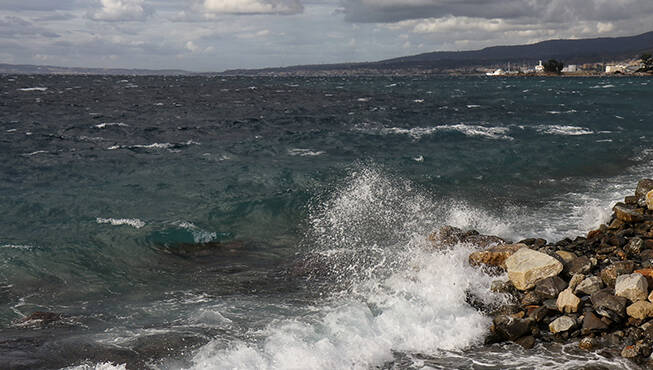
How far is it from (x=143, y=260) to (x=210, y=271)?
2169 mm

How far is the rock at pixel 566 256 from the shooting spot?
463 inches

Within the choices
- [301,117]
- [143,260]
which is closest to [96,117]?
[301,117]

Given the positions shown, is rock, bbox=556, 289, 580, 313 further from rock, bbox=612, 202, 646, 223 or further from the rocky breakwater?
rock, bbox=612, 202, 646, 223

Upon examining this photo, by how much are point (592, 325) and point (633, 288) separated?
1.13 meters

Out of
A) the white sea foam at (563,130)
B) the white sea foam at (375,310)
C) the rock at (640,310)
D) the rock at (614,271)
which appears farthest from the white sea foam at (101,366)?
the white sea foam at (563,130)

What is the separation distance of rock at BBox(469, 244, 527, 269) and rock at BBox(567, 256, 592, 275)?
1145mm

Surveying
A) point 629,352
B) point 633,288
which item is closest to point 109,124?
point 633,288

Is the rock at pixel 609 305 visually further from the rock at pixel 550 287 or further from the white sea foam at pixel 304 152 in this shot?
the white sea foam at pixel 304 152

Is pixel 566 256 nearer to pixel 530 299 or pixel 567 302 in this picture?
pixel 530 299

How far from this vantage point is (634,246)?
1261 cm

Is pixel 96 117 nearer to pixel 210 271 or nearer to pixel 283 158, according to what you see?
pixel 283 158

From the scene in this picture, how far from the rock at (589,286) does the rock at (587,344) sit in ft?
4.62

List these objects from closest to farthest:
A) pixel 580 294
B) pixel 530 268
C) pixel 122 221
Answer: pixel 580 294 < pixel 530 268 < pixel 122 221

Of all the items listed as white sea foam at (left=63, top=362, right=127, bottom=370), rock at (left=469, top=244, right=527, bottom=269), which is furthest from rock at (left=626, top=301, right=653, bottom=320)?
white sea foam at (left=63, top=362, right=127, bottom=370)
